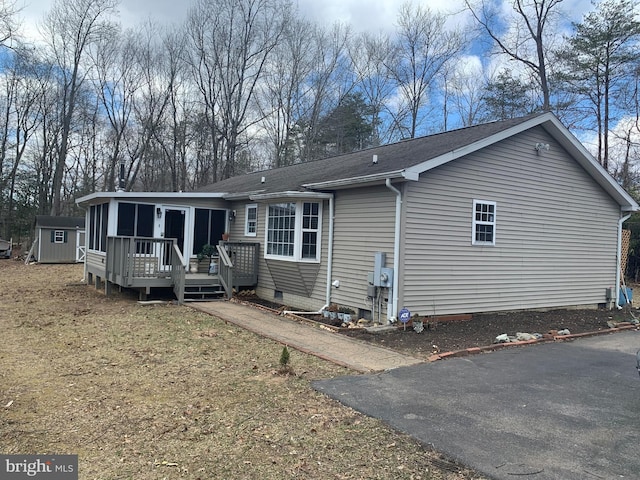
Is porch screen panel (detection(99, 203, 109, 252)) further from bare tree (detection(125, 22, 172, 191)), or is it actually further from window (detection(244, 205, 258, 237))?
bare tree (detection(125, 22, 172, 191))

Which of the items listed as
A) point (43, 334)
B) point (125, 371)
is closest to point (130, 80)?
point (43, 334)

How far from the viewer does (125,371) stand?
5.74 metres

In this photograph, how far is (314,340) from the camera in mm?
7805

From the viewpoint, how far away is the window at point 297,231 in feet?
35.1

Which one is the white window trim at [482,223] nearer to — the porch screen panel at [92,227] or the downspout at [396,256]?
the downspout at [396,256]

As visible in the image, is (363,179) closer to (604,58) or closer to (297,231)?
(297,231)

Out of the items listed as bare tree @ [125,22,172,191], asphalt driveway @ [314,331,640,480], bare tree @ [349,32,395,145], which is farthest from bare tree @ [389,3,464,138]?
asphalt driveway @ [314,331,640,480]

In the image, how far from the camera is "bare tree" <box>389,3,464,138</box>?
1065 inches

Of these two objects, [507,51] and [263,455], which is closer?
[263,455]

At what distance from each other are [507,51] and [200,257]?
65.3ft

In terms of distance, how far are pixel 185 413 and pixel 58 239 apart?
82.2ft

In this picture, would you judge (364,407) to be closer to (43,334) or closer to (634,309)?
(43,334)

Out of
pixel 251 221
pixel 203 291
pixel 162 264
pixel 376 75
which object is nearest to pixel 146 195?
pixel 162 264

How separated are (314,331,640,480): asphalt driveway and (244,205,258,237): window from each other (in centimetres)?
774
